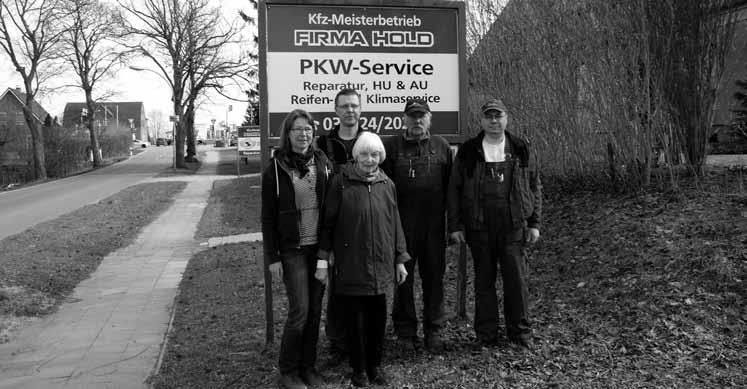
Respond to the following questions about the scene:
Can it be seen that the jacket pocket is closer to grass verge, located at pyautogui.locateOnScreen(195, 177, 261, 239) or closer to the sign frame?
the sign frame

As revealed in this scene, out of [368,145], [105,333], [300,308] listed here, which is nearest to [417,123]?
[368,145]

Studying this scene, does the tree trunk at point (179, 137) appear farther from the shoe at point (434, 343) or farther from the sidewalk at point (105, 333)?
Result: the shoe at point (434, 343)

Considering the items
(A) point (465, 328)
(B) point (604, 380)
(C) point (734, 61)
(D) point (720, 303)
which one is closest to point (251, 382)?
(A) point (465, 328)

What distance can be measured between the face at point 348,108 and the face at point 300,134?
424mm

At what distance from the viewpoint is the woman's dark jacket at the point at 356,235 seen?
420 cm

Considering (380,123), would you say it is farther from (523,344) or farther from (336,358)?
(523,344)

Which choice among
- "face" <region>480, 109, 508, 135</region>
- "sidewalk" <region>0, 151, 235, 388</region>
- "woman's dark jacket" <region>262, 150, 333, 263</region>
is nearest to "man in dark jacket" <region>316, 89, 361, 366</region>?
"woman's dark jacket" <region>262, 150, 333, 263</region>

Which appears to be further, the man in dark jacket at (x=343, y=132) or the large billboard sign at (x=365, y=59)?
the large billboard sign at (x=365, y=59)

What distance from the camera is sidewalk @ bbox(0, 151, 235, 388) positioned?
16.3ft

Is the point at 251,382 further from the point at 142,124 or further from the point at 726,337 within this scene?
the point at 142,124

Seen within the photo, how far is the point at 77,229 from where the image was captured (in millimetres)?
13477

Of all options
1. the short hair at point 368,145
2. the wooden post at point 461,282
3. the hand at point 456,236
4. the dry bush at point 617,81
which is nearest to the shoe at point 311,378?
the hand at point 456,236

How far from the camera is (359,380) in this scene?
4316mm

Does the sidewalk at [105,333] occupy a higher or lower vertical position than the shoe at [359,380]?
lower
